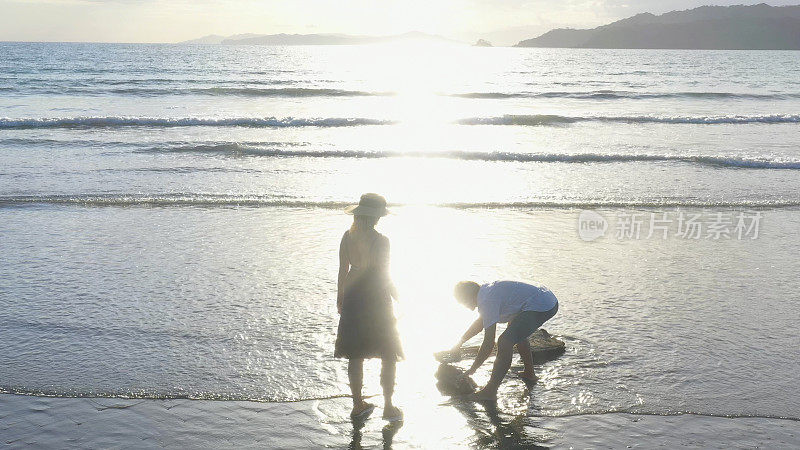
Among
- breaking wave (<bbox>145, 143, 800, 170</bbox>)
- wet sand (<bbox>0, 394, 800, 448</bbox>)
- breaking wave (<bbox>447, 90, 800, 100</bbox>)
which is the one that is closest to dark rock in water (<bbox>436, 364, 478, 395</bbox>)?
wet sand (<bbox>0, 394, 800, 448</bbox>)

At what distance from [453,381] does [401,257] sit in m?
3.94

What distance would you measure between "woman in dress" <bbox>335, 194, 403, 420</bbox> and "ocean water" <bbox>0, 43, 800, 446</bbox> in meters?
0.42

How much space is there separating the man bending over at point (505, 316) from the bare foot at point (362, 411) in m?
0.84

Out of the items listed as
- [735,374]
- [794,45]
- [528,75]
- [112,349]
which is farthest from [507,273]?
[794,45]

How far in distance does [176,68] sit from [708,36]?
162 meters

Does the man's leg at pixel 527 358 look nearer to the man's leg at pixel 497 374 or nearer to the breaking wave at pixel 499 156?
the man's leg at pixel 497 374

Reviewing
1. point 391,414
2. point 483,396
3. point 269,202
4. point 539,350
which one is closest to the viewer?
point 391,414

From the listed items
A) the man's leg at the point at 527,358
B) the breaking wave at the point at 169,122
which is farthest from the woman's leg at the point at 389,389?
the breaking wave at the point at 169,122

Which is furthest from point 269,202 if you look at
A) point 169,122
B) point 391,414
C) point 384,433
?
point 169,122

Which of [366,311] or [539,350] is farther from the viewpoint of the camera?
[539,350]

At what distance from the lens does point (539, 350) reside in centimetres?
603

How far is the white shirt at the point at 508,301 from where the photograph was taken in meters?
5.47

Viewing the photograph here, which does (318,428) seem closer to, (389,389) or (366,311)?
(389,389)

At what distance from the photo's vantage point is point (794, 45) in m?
173
